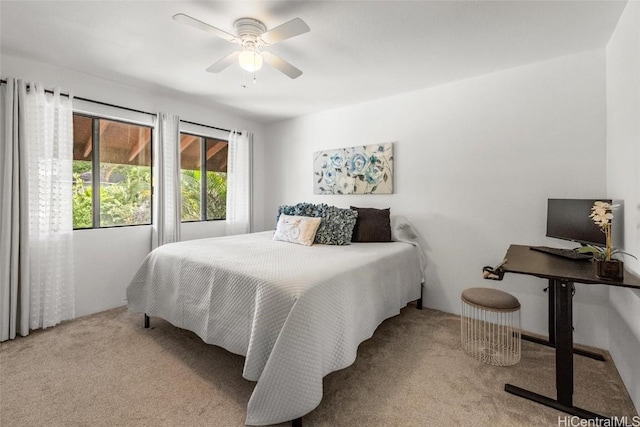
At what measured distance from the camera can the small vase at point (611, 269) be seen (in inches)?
59.1

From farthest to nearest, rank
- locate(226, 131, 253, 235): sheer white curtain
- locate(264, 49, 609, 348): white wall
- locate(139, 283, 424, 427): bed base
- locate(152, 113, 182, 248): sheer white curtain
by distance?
locate(226, 131, 253, 235): sheer white curtain → locate(152, 113, 182, 248): sheer white curtain → locate(264, 49, 609, 348): white wall → locate(139, 283, 424, 427): bed base

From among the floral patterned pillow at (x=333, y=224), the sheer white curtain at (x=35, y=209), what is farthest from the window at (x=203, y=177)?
the floral patterned pillow at (x=333, y=224)

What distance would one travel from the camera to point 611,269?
4.96 ft

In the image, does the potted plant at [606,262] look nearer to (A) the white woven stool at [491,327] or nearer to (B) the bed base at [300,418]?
(A) the white woven stool at [491,327]

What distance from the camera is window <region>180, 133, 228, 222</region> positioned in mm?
3914

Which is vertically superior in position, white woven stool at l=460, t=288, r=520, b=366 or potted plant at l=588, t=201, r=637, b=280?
potted plant at l=588, t=201, r=637, b=280

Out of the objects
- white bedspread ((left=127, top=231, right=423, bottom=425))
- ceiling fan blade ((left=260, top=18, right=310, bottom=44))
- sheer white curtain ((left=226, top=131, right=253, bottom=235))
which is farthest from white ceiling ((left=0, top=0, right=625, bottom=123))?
white bedspread ((left=127, top=231, right=423, bottom=425))

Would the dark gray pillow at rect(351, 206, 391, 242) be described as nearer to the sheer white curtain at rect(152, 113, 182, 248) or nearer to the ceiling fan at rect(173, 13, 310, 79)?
the ceiling fan at rect(173, 13, 310, 79)

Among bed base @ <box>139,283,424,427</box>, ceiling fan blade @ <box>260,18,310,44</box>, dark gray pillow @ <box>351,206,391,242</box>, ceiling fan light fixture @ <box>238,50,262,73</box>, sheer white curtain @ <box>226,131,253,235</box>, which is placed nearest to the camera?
bed base @ <box>139,283,424,427</box>

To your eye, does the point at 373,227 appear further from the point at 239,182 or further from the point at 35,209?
the point at 35,209

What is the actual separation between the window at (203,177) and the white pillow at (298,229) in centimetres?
144

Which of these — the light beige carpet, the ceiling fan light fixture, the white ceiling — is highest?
the white ceiling

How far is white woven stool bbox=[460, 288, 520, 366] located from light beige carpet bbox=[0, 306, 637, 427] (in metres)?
0.10

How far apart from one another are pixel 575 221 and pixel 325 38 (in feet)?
7.45
